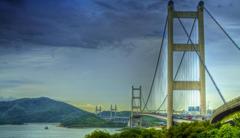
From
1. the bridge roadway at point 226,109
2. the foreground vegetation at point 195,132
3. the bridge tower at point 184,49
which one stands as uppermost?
the bridge tower at point 184,49

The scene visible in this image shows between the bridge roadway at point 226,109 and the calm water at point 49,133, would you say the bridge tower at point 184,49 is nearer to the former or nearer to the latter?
the bridge roadway at point 226,109

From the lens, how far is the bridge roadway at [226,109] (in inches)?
981

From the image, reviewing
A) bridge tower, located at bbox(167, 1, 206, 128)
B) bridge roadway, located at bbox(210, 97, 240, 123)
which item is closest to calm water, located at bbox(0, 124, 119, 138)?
bridge tower, located at bbox(167, 1, 206, 128)

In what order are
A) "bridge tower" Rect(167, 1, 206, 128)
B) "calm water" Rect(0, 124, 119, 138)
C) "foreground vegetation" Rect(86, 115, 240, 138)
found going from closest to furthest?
"foreground vegetation" Rect(86, 115, 240, 138) → "bridge tower" Rect(167, 1, 206, 128) → "calm water" Rect(0, 124, 119, 138)

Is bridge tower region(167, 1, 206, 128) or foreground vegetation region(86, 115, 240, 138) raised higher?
bridge tower region(167, 1, 206, 128)

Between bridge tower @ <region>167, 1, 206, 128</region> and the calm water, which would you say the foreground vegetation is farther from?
the calm water

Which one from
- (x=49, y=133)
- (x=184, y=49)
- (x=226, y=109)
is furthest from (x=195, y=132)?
(x=49, y=133)

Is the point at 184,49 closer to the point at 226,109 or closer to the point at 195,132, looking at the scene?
the point at 195,132

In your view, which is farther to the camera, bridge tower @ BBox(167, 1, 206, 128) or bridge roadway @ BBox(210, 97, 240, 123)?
bridge tower @ BBox(167, 1, 206, 128)

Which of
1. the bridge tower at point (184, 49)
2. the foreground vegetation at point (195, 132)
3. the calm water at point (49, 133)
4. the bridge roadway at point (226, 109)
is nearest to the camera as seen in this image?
the foreground vegetation at point (195, 132)

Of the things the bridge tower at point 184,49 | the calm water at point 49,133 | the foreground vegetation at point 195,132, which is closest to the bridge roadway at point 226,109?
the foreground vegetation at point 195,132

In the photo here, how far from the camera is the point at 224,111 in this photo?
2767 centimetres

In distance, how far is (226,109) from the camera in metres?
26.7

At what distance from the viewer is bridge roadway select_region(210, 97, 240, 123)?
81.8 ft
